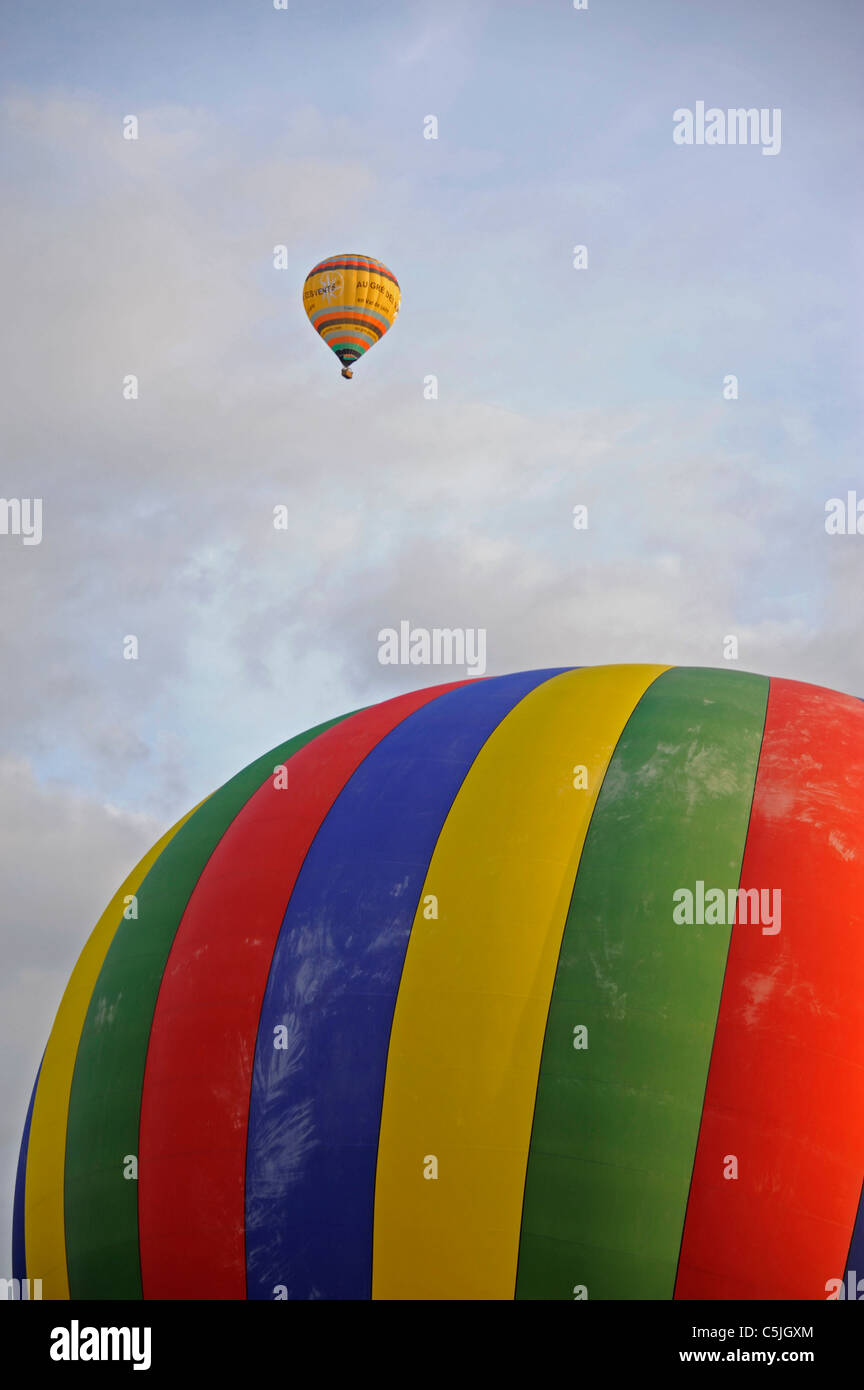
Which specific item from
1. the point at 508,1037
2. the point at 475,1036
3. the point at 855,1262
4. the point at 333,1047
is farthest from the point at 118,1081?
the point at 855,1262

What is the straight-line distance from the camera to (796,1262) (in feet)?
32.3

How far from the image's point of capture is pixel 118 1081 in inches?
460

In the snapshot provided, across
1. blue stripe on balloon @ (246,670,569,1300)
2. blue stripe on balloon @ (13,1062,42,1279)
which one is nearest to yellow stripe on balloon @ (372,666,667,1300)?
blue stripe on balloon @ (246,670,569,1300)

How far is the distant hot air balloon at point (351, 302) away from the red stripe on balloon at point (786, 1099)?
57.5 feet

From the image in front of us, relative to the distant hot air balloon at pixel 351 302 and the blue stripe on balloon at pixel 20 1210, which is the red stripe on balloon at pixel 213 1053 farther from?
the distant hot air balloon at pixel 351 302

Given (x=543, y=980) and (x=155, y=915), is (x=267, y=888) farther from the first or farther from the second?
(x=543, y=980)

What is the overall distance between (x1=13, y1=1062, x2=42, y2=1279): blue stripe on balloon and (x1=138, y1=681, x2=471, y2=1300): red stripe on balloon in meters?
2.11

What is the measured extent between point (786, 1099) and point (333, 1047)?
9.34 feet

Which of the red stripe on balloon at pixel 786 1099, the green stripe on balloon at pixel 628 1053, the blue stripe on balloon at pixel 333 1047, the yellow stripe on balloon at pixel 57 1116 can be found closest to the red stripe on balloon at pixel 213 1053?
the blue stripe on balloon at pixel 333 1047

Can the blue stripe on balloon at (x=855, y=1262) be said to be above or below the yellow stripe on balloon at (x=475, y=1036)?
below

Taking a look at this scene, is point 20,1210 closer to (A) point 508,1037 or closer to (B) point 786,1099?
(A) point 508,1037

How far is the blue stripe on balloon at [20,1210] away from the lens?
1274 cm

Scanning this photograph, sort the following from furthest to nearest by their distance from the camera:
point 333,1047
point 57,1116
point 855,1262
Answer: point 57,1116
point 333,1047
point 855,1262
